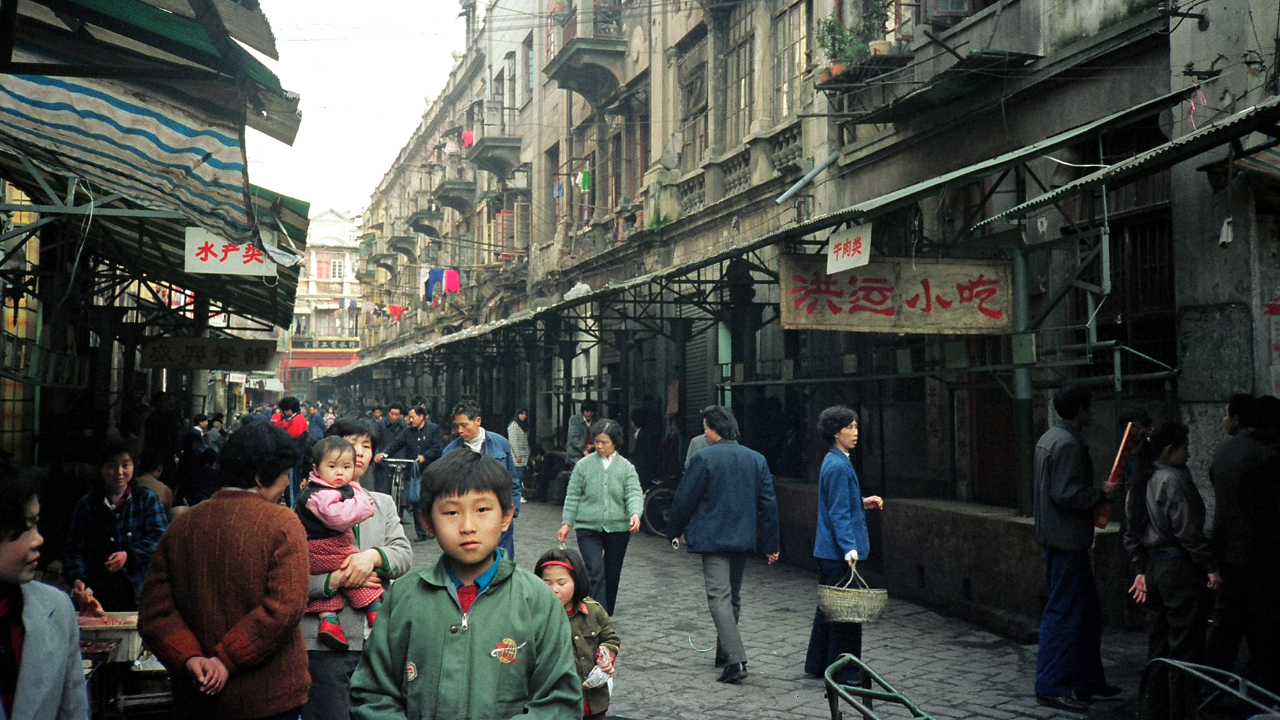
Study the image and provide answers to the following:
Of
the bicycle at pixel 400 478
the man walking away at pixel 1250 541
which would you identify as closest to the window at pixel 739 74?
the bicycle at pixel 400 478

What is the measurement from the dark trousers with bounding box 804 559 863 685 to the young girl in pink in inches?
136

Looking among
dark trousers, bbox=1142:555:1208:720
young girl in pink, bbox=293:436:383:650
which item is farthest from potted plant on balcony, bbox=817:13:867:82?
young girl in pink, bbox=293:436:383:650

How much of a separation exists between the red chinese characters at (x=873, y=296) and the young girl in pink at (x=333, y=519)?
5.78 m

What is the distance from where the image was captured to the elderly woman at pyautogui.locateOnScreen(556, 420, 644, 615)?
28.1 feet

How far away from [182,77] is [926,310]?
20.6 feet

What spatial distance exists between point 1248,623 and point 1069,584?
976 mm

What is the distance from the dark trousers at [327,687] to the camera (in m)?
4.38

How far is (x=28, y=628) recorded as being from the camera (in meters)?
2.89

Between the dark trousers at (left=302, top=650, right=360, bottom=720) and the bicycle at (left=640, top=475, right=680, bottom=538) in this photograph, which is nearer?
the dark trousers at (left=302, top=650, right=360, bottom=720)

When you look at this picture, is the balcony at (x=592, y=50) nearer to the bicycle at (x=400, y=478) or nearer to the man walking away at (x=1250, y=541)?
the bicycle at (x=400, y=478)

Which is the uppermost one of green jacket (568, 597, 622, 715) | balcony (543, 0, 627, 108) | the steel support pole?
balcony (543, 0, 627, 108)

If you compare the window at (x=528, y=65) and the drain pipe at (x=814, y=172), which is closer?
the drain pipe at (x=814, y=172)

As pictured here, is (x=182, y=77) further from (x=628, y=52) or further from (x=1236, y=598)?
(x=628, y=52)

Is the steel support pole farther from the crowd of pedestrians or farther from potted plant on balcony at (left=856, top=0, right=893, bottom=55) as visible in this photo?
potted plant on balcony at (left=856, top=0, right=893, bottom=55)
